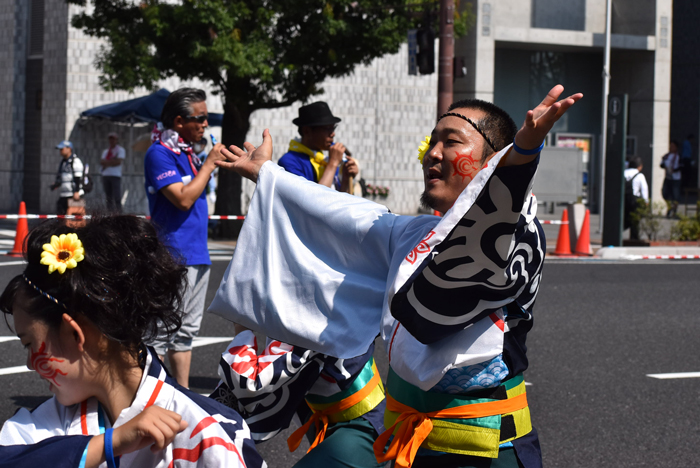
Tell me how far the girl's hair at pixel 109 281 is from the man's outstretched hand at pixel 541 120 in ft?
3.00

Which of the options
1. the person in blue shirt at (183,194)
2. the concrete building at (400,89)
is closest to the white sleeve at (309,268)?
the person in blue shirt at (183,194)

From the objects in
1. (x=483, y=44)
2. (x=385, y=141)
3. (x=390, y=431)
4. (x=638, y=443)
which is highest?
(x=483, y=44)

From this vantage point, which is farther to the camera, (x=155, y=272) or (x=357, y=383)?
(x=357, y=383)

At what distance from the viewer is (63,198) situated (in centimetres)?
1584

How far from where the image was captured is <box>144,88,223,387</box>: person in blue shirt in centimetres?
452

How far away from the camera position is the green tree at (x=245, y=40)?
1273 cm

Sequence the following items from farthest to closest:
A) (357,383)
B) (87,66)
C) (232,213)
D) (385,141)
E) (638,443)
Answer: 1. (385,141)
2. (87,66)
3. (232,213)
4. (638,443)
5. (357,383)

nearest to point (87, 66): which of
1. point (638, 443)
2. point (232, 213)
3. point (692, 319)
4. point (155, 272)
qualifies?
point (232, 213)

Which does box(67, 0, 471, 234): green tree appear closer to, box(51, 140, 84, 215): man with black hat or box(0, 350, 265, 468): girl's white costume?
box(51, 140, 84, 215): man with black hat

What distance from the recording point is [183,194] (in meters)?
4.49

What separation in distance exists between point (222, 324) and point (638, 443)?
3.97 metres

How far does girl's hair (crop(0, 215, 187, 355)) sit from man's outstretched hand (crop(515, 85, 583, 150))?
91 centimetres

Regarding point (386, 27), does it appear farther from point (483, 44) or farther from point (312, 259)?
point (312, 259)

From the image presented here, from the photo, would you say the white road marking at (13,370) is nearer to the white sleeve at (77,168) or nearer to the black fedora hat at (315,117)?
the black fedora hat at (315,117)
